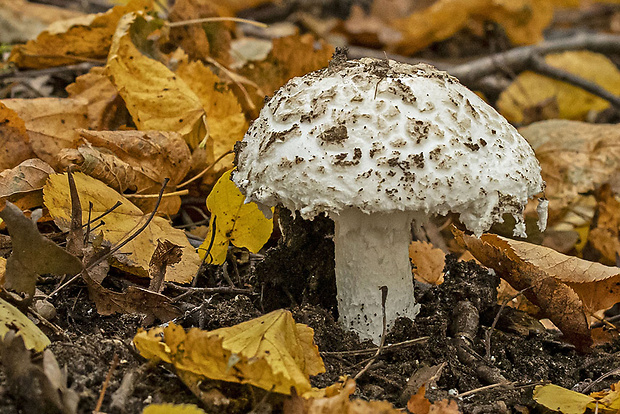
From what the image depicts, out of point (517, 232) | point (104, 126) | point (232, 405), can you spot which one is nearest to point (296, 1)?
point (104, 126)

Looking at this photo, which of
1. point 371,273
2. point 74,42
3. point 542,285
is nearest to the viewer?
point 371,273

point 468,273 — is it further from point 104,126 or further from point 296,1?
point 296,1

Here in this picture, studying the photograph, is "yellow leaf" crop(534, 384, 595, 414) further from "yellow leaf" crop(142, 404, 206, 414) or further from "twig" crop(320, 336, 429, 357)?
"yellow leaf" crop(142, 404, 206, 414)

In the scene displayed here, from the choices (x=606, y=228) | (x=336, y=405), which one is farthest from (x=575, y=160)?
(x=336, y=405)

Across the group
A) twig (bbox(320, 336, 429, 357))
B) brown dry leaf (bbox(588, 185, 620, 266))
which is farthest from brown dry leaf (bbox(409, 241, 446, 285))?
brown dry leaf (bbox(588, 185, 620, 266))

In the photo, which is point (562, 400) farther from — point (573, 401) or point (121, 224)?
point (121, 224)
